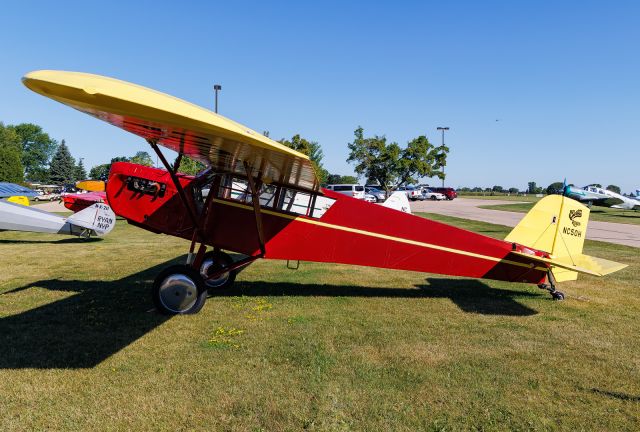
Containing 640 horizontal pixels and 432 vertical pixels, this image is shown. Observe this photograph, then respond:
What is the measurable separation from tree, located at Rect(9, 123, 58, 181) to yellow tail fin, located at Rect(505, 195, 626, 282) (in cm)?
14320

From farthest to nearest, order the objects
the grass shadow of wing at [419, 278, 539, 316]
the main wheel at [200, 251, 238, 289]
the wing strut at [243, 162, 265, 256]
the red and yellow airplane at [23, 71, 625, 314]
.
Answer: the main wheel at [200, 251, 238, 289] < the grass shadow of wing at [419, 278, 539, 316] < the red and yellow airplane at [23, 71, 625, 314] < the wing strut at [243, 162, 265, 256]

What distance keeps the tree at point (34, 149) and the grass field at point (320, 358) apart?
140 meters

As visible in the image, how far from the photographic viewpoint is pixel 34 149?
127 meters

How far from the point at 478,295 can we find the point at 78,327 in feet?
22.6

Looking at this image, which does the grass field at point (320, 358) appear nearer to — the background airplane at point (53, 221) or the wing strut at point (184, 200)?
the wing strut at point (184, 200)

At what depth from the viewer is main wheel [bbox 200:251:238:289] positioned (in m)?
8.03

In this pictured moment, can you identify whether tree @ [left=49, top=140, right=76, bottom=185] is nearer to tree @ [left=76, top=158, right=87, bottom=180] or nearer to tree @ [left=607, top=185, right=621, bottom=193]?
tree @ [left=76, top=158, right=87, bottom=180]

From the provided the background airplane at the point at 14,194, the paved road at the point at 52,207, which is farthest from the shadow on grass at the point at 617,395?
the paved road at the point at 52,207

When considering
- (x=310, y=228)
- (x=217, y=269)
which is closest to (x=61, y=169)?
(x=217, y=269)

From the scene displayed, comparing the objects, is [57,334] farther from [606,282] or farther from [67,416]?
[606,282]

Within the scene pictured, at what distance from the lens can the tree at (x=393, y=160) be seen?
57.0 metres

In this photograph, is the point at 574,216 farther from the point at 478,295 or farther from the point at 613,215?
the point at 613,215

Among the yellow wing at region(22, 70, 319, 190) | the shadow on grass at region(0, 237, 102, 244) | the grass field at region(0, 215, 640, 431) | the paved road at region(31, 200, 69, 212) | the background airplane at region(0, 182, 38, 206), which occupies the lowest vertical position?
the paved road at region(31, 200, 69, 212)

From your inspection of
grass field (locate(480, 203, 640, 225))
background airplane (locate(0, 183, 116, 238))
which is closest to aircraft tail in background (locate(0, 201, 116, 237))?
background airplane (locate(0, 183, 116, 238))
